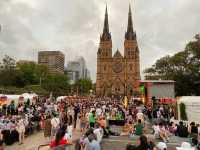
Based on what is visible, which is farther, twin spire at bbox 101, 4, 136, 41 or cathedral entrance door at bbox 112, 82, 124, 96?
twin spire at bbox 101, 4, 136, 41

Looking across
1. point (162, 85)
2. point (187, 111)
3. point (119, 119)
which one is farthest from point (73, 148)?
point (162, 85)

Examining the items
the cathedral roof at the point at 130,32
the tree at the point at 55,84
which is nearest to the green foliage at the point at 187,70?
the tree at the point at 55,84

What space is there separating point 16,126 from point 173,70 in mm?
41648

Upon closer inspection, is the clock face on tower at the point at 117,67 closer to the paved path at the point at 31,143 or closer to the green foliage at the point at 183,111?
the green foliage at the point at 183,111

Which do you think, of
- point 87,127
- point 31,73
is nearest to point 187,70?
point 87,127

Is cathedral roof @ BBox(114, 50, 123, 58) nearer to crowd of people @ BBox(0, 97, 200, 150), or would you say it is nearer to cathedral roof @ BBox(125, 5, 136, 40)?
cathedral roof @ BBox(125, 5, 136, 40)

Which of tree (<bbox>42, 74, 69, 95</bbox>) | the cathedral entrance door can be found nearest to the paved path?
tree (<bbox>42, 74, 69, 95</bbox>)

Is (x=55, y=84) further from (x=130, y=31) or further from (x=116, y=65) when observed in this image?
(x=130, y=31)

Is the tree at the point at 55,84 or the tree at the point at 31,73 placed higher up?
the tree at the point at 31,73

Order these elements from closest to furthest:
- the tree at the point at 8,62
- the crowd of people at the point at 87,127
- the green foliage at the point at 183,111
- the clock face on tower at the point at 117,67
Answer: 1. the crowd of people at the point at 87,127
2. the green foliage at the point at 183,111
3. the tree at the point at 8,62
4. the clock face on tower at the point at 117,67

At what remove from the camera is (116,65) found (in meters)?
128

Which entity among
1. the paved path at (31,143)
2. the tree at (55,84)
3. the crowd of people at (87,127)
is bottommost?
the paved path at (31,143)

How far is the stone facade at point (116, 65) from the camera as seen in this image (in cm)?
12606

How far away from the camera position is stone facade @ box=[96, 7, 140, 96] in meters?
126
